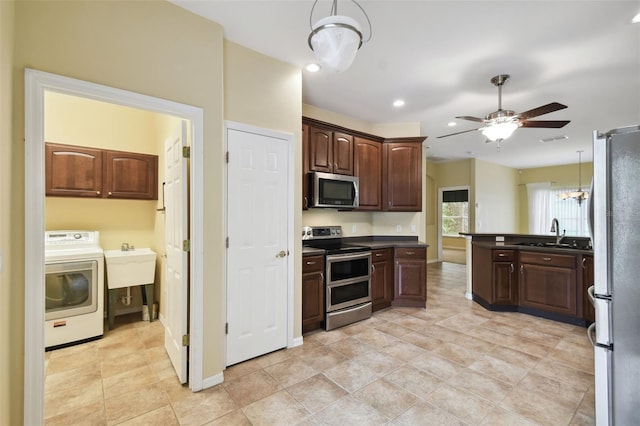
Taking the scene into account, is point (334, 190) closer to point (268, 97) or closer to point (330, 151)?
point (330, 151)

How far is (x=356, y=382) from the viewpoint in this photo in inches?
90.0

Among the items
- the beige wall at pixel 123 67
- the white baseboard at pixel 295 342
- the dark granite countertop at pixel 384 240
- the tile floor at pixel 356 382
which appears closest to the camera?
the beige wall at pixel 123 67

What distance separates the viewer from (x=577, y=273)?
137 inches

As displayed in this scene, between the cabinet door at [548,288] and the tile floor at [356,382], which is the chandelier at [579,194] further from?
the tile floor at [356,382]

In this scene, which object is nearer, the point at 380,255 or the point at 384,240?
the point at 380,255

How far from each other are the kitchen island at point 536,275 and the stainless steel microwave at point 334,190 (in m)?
2.10

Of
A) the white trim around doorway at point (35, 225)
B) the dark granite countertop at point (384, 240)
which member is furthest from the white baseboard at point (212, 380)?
the dark granite countertop at point (384, 240)

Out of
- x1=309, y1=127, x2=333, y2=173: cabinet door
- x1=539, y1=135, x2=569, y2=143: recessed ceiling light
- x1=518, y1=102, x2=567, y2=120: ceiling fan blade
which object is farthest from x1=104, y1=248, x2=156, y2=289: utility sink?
x1=539, y1=135, x2=569, y2=143: recessed ceiling light

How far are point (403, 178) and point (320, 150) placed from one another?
5.02 feet

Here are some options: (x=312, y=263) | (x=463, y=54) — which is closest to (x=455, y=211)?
(x=463, y=54)

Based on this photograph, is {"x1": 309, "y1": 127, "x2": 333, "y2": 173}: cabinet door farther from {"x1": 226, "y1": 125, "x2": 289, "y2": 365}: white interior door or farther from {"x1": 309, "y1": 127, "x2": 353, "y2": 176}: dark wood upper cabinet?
{"x1": 226, "y1": 125, "x2": 289, "y2": 365}: white interior door

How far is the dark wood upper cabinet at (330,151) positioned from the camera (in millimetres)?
3566

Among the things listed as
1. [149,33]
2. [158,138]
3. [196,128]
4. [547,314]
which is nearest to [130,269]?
[158,138]

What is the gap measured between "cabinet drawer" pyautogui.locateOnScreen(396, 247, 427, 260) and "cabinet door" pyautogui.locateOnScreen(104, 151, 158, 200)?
3.42 m
